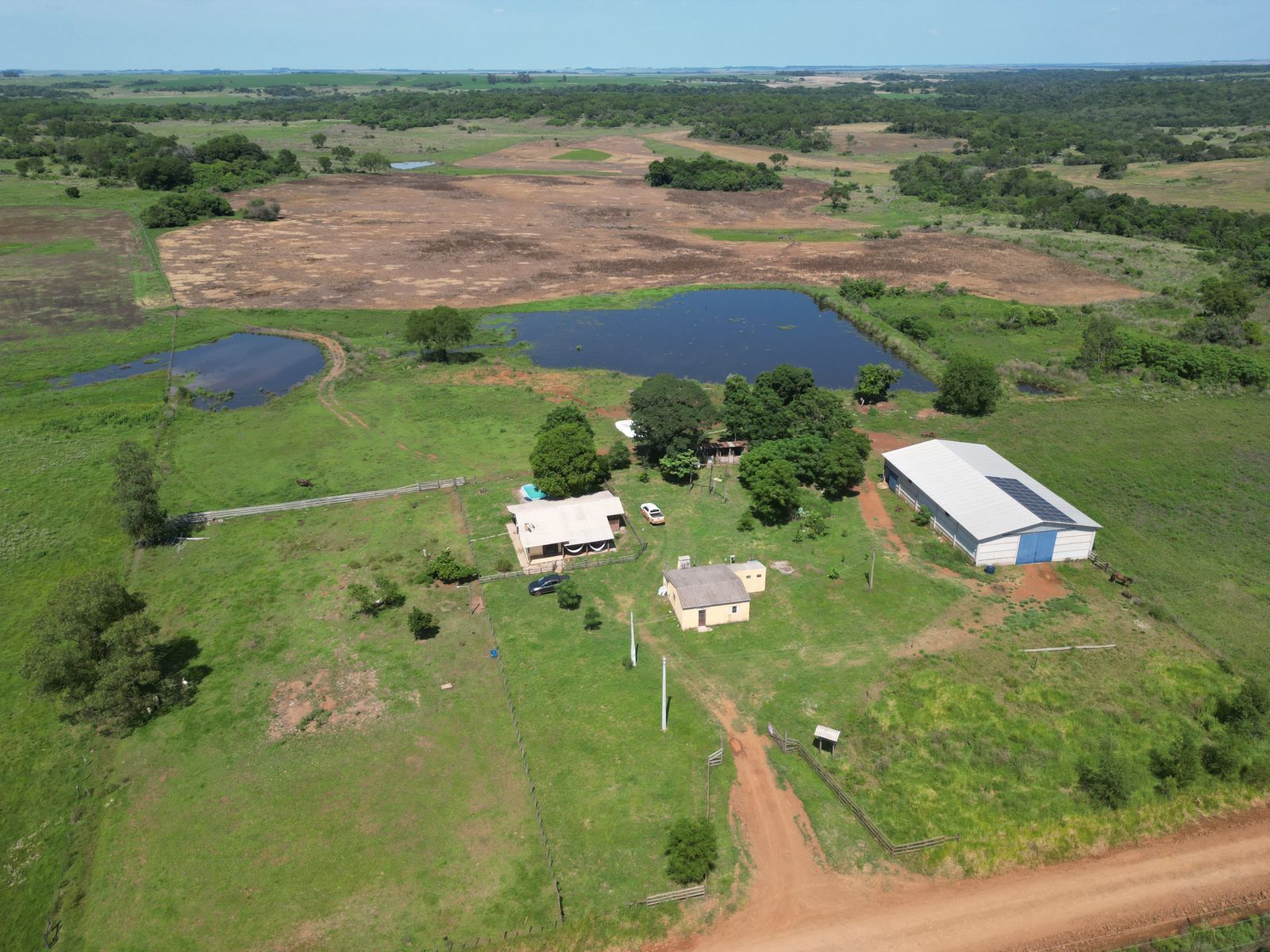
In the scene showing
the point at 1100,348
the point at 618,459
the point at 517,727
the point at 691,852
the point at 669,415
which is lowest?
the point at 517,727

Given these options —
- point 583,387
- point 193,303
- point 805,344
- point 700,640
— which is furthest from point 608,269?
point 700,640

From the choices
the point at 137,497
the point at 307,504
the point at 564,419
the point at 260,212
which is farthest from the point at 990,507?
the point at 260,212

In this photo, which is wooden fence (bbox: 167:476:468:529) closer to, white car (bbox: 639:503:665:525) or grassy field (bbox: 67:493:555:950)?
grassy field (bbox: 67:493:555:950)

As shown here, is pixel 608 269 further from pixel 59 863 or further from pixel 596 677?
pixel 59 863

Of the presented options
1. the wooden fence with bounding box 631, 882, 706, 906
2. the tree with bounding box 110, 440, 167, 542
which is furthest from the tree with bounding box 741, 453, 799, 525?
the tree with bounding box 110, 440, 167, 542

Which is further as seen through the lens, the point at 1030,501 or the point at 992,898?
the point at 1030,501

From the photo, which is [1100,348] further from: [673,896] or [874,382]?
[673,896]
